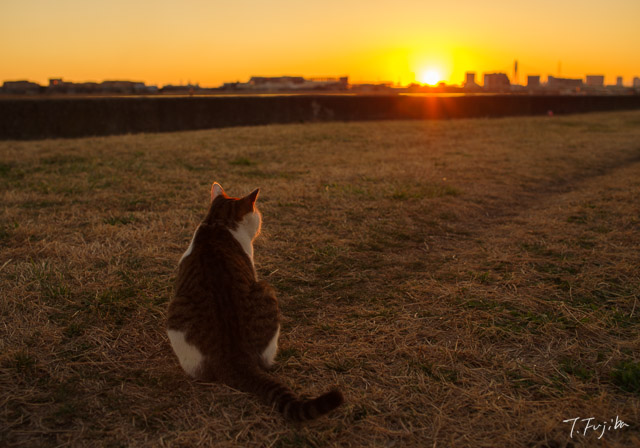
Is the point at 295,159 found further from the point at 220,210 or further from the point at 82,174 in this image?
the point at 220,210

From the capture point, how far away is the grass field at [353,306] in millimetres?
2244

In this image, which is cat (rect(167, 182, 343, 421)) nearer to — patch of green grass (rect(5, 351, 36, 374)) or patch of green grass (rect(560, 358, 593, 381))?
patch of green grass (rect(5, 351, 36, 374))

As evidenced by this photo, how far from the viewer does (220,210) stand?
10.3 ft

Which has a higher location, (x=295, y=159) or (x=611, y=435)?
(x=295, y=159)

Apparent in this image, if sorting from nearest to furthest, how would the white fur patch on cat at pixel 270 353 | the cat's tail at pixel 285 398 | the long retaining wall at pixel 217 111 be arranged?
the cat's tail at pixel 285 398 < the white fur patch on cat at pixel 270 353 < the long retaining wall at pixel 217 111

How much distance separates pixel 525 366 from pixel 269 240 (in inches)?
108

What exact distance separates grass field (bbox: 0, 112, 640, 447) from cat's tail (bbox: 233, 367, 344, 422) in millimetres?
81

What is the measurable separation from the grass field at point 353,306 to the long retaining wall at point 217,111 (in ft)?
14.3

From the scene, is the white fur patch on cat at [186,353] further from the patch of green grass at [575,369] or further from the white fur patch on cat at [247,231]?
the patch of green grass at [575,369]

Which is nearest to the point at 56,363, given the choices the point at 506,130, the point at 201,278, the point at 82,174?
the point at 201,278

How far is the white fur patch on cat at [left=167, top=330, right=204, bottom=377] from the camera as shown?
2455 millimetres

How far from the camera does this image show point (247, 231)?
321cm

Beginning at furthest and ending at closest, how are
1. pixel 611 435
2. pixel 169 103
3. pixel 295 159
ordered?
pixel 169 103 < pixel 295 159 < pixel 611 435
